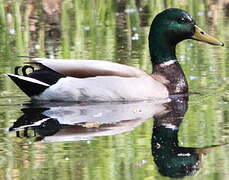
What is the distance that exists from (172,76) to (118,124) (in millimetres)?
2172

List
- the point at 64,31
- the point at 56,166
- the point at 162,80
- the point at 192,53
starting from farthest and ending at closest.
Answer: the point at 64,31, the point at 192,53, the point at 162,80, the point at 56,166

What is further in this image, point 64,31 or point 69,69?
point 64,31

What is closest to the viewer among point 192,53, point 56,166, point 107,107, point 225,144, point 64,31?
point 56,166

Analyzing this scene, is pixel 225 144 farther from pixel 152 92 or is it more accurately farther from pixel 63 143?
pixel 152 92

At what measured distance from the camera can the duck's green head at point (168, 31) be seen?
1141 centimetres

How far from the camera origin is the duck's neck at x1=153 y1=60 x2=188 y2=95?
1095cm

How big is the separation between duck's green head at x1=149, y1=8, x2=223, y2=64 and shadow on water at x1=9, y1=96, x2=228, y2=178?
2.77ft

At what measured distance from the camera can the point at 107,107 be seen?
10.2m

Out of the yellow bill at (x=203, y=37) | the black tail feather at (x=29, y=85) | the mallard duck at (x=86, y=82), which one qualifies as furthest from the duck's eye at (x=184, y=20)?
the black tail feather at (x=29, y=85)

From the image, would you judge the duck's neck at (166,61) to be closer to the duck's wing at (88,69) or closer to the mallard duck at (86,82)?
the mallard duck at (86,82)

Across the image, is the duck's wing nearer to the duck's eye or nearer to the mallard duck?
the mallard duck

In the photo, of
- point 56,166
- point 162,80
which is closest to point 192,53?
point 162,80

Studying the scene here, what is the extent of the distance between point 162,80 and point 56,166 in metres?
3.87

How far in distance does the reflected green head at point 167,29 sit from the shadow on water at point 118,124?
0.83 m
